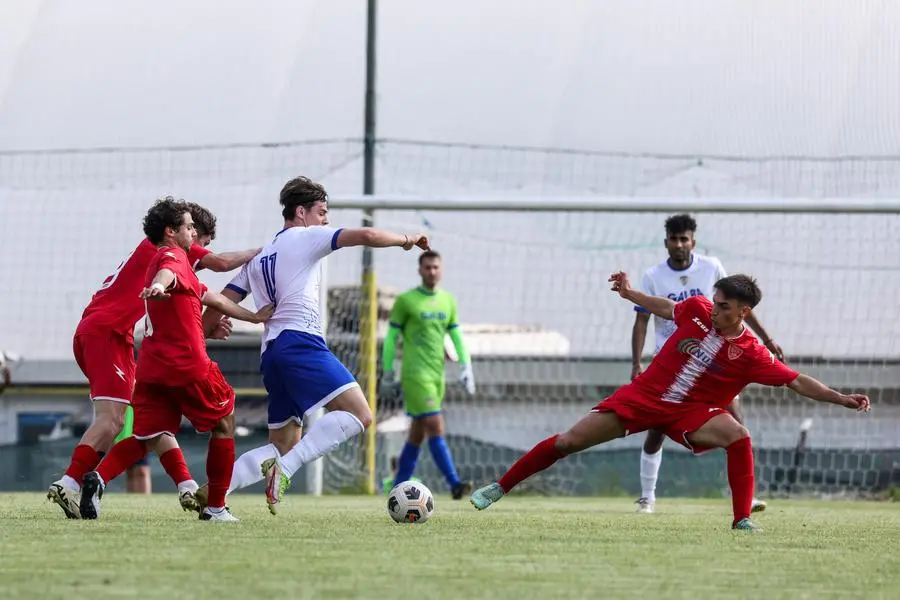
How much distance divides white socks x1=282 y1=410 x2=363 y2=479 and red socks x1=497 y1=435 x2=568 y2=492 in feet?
2.99

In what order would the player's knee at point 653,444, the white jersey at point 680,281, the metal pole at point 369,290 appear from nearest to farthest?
the white jersey at point 680,281, the player's knee at point 653,444, the metal pole at point 369,290

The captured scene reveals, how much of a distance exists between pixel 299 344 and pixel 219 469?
2.35 feet

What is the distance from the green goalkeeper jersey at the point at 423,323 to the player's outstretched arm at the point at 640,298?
16.8 ft

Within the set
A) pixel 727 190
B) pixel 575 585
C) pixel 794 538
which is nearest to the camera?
pixel 575 585

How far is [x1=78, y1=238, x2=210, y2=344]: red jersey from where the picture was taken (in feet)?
25.5

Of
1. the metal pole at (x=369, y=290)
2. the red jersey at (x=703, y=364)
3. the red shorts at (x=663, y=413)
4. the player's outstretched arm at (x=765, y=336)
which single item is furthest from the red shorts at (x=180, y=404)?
the metal pole at (x=369, y=290)

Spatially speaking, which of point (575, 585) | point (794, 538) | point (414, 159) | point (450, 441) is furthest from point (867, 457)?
point (575, 585)

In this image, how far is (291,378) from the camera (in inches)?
284

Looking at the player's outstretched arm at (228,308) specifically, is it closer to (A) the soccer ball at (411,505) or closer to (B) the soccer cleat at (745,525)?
(A) the soccer ball at (411,505)

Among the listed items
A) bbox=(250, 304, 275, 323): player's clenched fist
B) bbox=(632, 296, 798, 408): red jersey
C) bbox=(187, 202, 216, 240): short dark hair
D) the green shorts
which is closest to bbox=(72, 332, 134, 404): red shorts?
bbox=(187, 202, 216, 240): short dark hair

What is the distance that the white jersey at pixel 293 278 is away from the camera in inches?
288

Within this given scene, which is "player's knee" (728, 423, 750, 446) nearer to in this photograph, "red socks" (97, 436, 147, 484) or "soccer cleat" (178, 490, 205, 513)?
"soccer cleat" (178, 490, 205, 513)

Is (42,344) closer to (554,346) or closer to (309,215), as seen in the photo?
(554,346)

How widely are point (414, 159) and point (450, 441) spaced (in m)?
2.87
